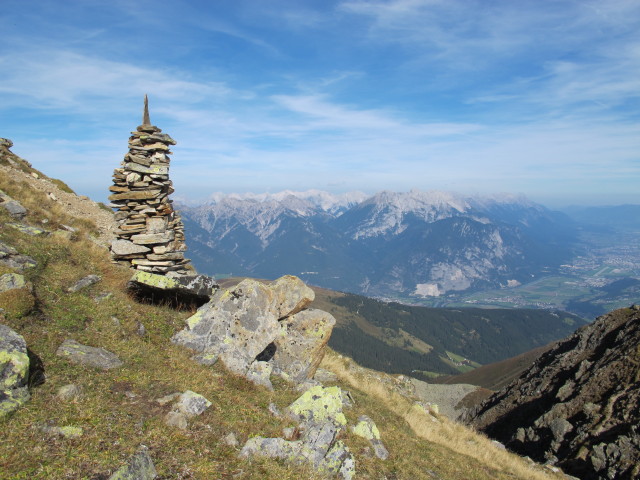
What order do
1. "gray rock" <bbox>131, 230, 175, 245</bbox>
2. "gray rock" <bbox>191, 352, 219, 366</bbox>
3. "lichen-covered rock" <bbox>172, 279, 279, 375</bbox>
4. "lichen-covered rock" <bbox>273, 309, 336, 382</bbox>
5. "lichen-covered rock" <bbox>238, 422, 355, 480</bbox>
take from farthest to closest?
"gray rock" <bbox>131, 230, 175, 245</bbox> → "lichen-covered rock" <bbox>273, 309, 336, 382</bbox> → "lichen-covered rock" <bbox>172, 279, 279, 375</bbox> → "gray rock" <bbox>191, 352, 219, 366</bbox> → "lichen-covered rock" <bbox>238, 422, 355, 480</bbox>

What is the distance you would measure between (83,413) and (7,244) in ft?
37.7

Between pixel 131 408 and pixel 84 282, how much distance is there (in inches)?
342

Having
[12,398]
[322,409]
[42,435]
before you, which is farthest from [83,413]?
[322,409]

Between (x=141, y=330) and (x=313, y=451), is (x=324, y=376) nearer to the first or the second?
(x=313, y=451)

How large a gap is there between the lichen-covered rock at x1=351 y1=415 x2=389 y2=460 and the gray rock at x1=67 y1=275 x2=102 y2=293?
13259mm

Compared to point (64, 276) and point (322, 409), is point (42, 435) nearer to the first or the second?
point (322, 409)

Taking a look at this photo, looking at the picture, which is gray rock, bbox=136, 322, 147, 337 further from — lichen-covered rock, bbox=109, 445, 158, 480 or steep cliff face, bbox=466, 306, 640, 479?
steep cliff face, bbox=466, 306, 640, 479

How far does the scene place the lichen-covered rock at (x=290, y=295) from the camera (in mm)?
19481

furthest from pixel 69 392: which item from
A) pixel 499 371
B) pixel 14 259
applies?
pixel 499 371

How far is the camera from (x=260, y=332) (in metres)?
16.3

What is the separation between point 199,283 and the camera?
60.0ft

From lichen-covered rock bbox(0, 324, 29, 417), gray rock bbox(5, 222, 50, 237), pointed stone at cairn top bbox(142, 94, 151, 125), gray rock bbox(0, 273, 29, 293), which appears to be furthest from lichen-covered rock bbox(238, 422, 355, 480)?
pointed stone at cairn top bbox(142, 94, 151, 125)

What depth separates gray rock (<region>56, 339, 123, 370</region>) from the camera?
1140cm

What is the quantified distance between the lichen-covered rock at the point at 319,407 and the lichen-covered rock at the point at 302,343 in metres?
3.35
